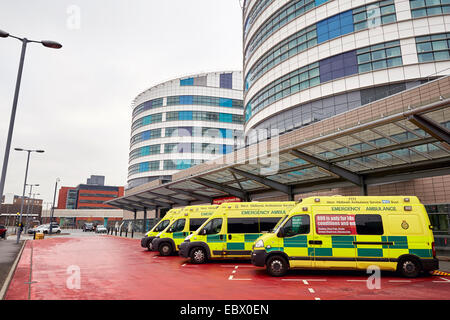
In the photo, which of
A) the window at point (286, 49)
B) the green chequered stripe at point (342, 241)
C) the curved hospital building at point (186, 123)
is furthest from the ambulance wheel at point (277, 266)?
the curved hospital building at point (186, 123)

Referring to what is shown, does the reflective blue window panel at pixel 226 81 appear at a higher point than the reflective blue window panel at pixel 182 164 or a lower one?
higher

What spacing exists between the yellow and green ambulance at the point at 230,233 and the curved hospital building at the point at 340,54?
11002 millimetres

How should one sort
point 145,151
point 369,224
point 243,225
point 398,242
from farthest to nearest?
point 145,151, point 243,225, point 369,224, point 398,242

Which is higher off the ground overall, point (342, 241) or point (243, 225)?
point (243, 225)

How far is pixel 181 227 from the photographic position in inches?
618

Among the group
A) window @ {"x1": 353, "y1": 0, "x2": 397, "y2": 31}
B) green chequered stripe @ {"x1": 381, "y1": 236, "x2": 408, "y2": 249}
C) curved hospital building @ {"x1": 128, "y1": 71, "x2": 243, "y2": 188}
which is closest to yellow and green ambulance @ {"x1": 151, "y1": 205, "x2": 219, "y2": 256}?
green chequered stripe @ {"x1": 381, "y1": 236, "x2": 408, "y2": 249}

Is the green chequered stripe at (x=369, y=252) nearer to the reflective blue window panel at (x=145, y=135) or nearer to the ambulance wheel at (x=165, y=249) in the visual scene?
the ambulance wheel at (x=165, y=249)

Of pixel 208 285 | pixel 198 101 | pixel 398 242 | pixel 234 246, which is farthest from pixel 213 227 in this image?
pixel 198 101

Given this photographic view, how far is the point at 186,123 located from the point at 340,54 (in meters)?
37.8

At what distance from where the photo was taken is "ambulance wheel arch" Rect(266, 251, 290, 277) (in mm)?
9344

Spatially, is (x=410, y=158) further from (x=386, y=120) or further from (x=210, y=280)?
(x=210, y=280)

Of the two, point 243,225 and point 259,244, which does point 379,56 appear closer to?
point 243,225

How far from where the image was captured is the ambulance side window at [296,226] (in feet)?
31.1
